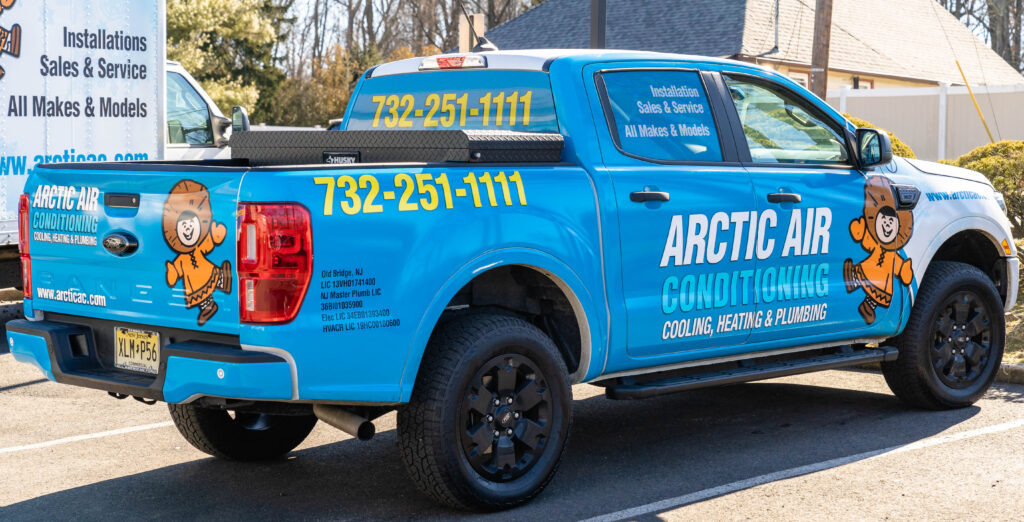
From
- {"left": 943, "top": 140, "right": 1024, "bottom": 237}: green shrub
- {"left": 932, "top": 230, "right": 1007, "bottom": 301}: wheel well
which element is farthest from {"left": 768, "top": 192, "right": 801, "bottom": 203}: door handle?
{"left": 943, "top": 140, "right": 1024, "bottom": 237}: green shrub

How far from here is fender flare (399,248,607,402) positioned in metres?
4.80

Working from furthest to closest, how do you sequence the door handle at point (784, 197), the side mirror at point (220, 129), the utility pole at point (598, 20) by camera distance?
the side mirror at point (220, 129) → the utility pole at point (598, 20) → the door handle at point (784, 197)

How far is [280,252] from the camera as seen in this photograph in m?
4.44

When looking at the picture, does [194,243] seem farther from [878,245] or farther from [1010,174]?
[1010,174]

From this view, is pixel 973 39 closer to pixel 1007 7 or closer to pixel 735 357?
pixel 1007 7

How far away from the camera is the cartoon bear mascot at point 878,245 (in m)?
6.50

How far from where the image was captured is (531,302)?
561cm

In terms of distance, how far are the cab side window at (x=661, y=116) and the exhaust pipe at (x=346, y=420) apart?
179 cm

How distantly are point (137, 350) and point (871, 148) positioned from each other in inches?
155

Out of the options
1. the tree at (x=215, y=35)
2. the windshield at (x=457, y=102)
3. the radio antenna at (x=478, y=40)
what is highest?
the tree at (x=215, y=35)

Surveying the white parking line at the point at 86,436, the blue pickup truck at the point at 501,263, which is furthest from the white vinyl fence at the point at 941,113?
the white parking line at the point at 86,436

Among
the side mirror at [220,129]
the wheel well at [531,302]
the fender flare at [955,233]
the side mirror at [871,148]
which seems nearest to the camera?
the wheel well at [531,302]

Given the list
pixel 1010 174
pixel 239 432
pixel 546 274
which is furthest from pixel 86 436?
pixel 1010 174

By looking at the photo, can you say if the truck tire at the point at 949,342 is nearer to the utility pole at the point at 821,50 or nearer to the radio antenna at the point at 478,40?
the radio antenna at the point at 478,40
